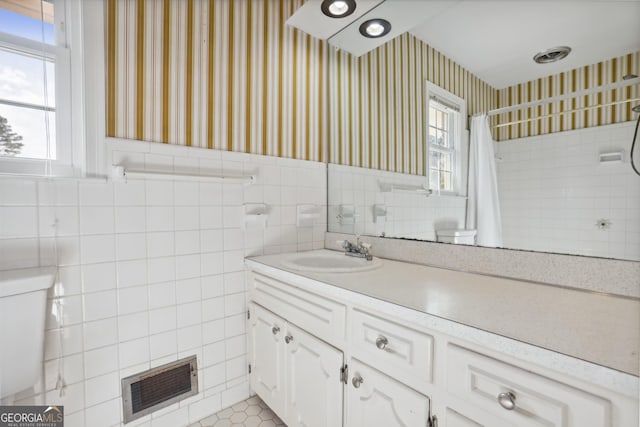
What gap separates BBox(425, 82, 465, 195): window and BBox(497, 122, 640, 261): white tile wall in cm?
20

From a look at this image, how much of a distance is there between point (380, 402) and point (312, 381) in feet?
1.11

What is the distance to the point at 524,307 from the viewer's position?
32.1 inches

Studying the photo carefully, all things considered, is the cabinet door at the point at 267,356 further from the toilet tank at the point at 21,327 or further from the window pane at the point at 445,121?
the window pane at the point at 445,121

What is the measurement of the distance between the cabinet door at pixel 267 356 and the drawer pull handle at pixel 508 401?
0.87 m

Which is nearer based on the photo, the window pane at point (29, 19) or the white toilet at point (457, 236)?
the window pane at point (29, 19)

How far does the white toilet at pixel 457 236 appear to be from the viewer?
4.18 feet

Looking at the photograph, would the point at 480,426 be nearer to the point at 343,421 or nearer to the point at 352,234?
the point at 343,421

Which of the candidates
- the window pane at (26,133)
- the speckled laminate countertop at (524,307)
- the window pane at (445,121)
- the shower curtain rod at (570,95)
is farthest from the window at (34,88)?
the shower curtain rod at (570,95)

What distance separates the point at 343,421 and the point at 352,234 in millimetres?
1037

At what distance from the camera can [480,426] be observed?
69 centimetres

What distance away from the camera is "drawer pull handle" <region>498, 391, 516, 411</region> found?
634 mm

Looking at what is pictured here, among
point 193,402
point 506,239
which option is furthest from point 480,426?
point 193,402

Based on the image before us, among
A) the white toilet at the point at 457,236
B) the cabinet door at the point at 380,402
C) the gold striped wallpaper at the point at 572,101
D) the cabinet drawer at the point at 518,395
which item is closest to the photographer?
the cabinet drawer at the point at 518,395

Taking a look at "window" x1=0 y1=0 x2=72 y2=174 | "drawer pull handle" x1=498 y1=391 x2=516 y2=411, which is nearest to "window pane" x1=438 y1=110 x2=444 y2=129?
"drawer pull handle" x1=498 y1=391 x2=516 y2=411
